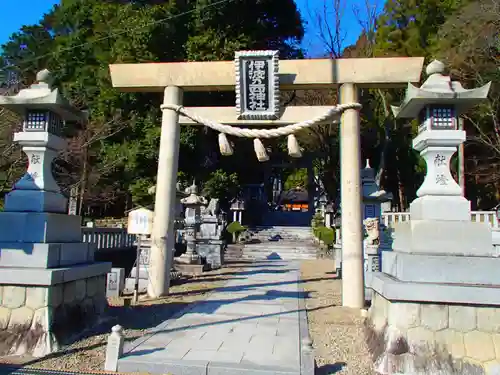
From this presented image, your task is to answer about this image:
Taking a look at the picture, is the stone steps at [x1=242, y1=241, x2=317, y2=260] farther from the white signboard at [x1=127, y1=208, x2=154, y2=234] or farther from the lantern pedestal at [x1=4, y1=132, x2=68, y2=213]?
the lantern pedestal at [x1=4, y1=132, x2=68, y2=213]

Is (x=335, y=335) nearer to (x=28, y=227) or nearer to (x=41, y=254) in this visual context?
(x=41, y=254)

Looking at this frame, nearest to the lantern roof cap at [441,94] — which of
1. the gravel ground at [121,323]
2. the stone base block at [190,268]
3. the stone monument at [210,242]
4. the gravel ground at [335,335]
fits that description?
the gravel ground at [335,335]

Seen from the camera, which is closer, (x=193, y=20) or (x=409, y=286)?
(x=409, y=286)

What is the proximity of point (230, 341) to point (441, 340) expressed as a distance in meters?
2.46

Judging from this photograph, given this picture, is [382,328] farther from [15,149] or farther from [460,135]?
[15,149]

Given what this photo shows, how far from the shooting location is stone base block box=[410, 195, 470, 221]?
15.7ft

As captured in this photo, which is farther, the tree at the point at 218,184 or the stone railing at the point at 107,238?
the tree at the point at 218,184

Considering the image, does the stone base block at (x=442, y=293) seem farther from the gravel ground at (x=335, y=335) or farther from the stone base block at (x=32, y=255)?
the stone base block at (x=32, y=255)

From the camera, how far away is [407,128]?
22.7m

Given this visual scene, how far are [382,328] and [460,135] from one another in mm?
2475

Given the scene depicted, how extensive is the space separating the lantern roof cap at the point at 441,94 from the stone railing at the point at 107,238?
28.9 ft

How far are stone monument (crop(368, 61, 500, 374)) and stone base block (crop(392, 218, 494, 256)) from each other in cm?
1

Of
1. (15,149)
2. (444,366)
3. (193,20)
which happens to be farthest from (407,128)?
(444,366)

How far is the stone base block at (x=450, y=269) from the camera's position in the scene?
14.7 feet
